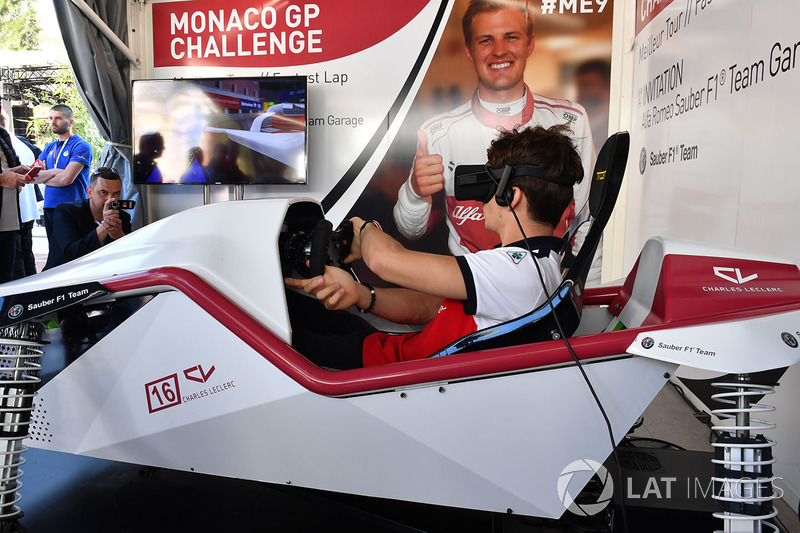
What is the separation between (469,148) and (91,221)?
2.77 m

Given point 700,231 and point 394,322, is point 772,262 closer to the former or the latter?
point 394,322

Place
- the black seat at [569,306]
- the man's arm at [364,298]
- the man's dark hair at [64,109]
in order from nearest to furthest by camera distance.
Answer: the black seat at [569,306] → the man's arm at [364,298] → the man's dark hair at [64,109]

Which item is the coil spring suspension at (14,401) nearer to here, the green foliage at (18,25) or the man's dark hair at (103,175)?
the man's dark hair at (103,175)

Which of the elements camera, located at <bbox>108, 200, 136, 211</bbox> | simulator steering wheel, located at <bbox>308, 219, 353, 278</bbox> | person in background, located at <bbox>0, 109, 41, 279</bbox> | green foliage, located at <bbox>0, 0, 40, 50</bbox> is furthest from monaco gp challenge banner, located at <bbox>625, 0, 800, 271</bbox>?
green foliage, located at <bbox>0, 0, 40, 50</bbox>

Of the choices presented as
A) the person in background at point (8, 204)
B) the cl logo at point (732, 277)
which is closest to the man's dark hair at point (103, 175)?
the person in background at point (8, 204)

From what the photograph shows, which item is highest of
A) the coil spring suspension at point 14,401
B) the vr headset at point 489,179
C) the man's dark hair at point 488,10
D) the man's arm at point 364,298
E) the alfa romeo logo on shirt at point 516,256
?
the man's dark hair at point 488,10

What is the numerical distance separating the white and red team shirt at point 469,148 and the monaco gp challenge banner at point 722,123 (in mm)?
776

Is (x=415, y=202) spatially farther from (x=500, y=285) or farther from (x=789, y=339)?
(x=789, y=339)

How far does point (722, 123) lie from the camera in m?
2.44

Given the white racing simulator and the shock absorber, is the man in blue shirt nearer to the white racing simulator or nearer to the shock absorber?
the white racing simulator

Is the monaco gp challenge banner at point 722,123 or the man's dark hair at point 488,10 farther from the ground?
the man's dark hair at point 488,10

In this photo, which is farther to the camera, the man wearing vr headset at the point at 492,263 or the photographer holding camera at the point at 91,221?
the photographer holding camera at the point at 91,221

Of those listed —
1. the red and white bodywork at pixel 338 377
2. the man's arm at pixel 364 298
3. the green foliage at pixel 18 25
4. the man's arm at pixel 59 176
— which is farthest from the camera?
the green foliage at pixel 18 25

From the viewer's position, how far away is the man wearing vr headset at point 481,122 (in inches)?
175
